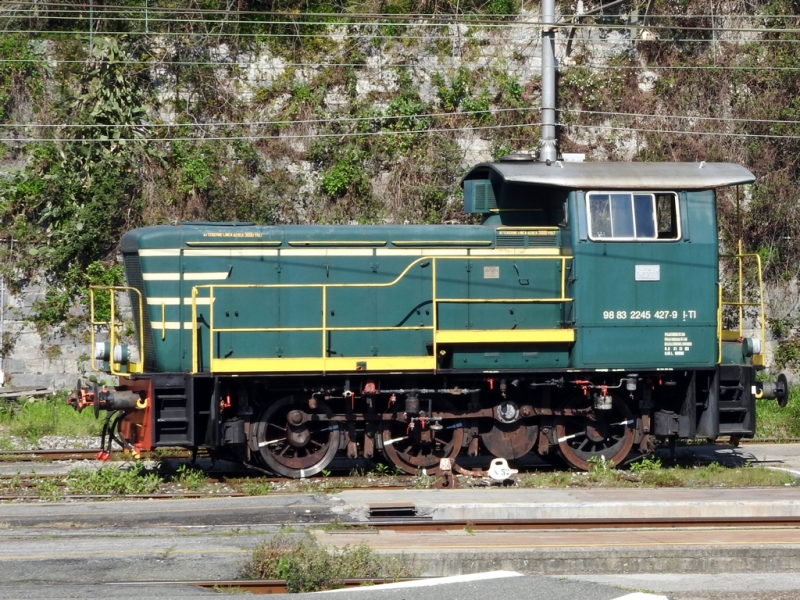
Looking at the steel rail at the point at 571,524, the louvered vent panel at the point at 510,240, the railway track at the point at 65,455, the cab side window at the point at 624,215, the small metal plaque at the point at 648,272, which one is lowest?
the steel rail at the point at 571,524

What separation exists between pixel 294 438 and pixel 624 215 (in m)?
4.72

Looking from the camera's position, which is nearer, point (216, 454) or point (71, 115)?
point (216, 454)

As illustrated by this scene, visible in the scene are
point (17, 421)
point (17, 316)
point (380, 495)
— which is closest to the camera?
point (380, 495)

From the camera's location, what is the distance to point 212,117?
19516 mm

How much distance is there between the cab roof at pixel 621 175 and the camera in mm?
11906

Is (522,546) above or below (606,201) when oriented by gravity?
below

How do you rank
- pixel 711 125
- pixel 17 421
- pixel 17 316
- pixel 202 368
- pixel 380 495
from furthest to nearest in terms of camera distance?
pixel 711 125 → pixel 17 316 → pixel 17 421 → pixel 202 368 → pixel 380 495

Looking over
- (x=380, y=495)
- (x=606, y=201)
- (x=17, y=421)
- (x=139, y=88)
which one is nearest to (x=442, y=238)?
(x=606, y=201)

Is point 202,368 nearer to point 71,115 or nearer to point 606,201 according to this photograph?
point 606,201

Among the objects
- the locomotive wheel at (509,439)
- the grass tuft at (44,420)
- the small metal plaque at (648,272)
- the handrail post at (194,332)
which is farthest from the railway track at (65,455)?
the small metal plaque at (648,272)

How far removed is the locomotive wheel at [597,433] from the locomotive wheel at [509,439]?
14.6 inches

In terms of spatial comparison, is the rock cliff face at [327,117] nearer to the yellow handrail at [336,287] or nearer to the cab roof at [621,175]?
the yellow handrail at [336,287]

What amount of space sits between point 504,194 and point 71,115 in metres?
9.95

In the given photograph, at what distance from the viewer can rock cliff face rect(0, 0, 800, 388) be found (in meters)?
18.5
